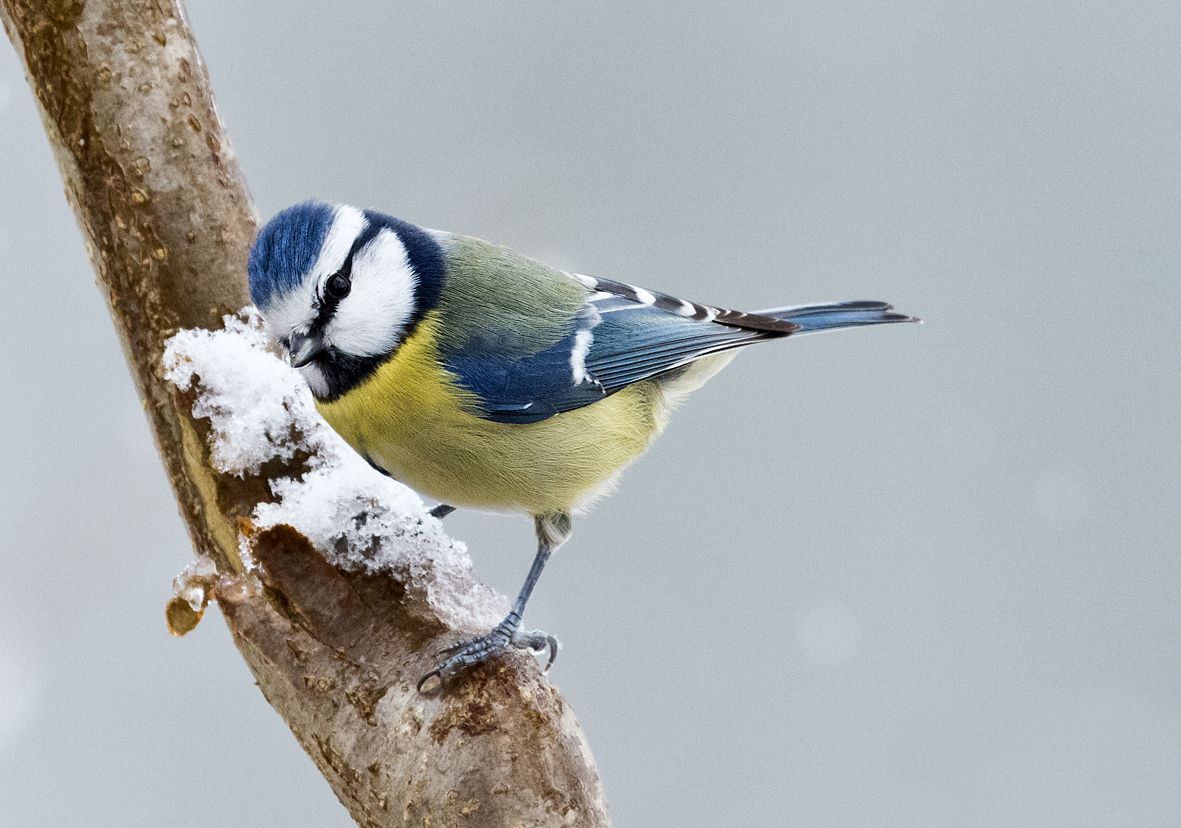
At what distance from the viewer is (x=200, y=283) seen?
1011mm

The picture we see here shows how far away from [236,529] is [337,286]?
0.25 m

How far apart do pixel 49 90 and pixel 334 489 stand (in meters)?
0.47

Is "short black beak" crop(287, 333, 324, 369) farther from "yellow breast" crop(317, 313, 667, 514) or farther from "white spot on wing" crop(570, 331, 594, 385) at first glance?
"white spot on wing" crop(570, 331, 594, 385)

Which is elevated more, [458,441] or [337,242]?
[337,242]

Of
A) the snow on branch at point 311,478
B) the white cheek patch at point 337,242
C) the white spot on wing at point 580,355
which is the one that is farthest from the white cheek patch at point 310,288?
the white spot on wing at point 580,355

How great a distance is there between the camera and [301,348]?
2.95 feet

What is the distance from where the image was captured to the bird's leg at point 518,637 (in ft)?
2.83

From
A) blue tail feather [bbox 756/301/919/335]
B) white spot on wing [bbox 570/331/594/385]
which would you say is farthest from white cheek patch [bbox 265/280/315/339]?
blue tail feather [bbox 756/301/919/335]

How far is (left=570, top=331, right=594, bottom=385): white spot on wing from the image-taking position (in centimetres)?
105

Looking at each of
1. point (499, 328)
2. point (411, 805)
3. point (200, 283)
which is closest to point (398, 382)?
point (499, 328)

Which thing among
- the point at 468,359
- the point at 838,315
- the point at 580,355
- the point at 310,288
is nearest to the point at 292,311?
the point at 310,288

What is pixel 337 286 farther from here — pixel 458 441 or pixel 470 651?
pixel 470 651

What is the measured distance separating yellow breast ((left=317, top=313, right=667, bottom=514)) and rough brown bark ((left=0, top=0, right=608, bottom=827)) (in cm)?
10

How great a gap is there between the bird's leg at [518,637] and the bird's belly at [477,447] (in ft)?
0.10
